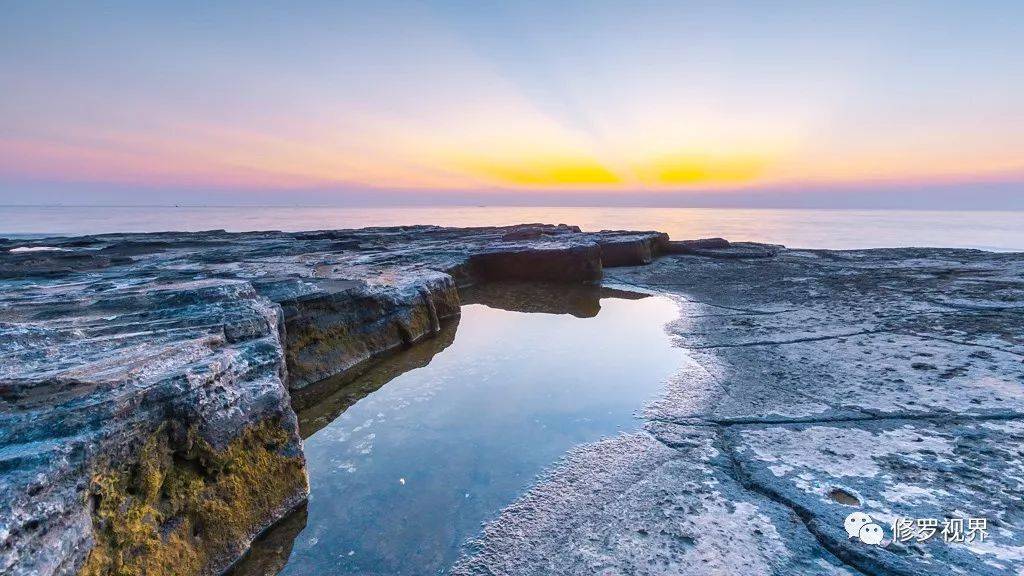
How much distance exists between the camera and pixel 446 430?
4.69 meters

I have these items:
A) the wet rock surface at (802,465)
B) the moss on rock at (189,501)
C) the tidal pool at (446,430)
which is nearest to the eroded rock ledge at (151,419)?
the moss on rock at (189,501)

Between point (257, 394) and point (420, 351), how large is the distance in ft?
13.1

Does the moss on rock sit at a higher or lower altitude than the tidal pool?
higher

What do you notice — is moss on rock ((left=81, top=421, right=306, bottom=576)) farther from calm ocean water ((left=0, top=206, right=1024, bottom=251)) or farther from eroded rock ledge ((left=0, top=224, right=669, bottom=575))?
calm ocean water ((left=0, top=206, right=1024, bottom=251))

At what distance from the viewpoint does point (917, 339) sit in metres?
6.31

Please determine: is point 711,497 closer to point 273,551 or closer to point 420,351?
point 273,551

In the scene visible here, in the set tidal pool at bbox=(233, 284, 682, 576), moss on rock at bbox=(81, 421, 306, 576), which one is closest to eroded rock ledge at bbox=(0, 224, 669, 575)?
moss on rock at bbox=(81, 421, 306, 576)

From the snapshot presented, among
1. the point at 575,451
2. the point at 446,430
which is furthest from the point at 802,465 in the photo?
the point at 446,430

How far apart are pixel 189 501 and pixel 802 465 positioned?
14.5 feet

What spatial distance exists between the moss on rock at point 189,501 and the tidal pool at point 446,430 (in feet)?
0.70

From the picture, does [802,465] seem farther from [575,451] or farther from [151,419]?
[151,419]

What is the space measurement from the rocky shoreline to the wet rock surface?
18 millimetres

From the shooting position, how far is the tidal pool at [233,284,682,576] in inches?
122

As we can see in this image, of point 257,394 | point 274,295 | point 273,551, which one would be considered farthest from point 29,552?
point 274,295
